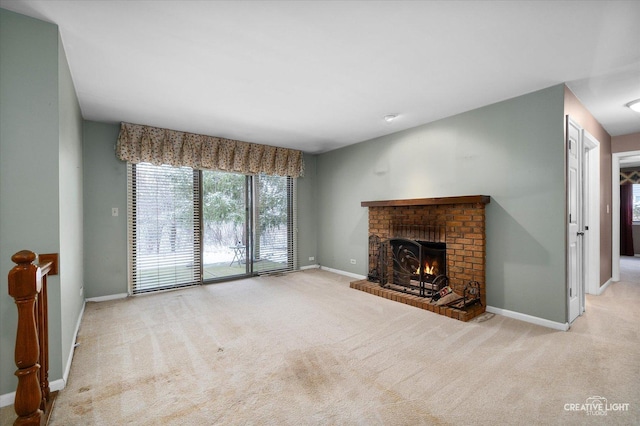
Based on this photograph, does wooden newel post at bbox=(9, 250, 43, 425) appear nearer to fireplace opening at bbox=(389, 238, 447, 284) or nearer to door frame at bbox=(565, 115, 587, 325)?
fireplace opening at bbox=(389, 238, 447, 284)

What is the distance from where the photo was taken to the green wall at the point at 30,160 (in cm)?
178

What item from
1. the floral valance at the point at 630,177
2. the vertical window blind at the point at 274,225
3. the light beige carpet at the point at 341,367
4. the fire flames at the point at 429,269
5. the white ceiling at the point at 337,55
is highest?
the white ceiling at the point at 337,55

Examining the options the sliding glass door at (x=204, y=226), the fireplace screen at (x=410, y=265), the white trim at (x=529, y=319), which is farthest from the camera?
the sliding glass door at (x=204, y=226)

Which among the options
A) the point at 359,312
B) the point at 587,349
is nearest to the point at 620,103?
the point at 587,349

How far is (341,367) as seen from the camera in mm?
2203

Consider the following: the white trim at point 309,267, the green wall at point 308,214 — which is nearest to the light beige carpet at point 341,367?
the white trim at point 309,267

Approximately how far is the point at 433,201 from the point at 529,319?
1.66m

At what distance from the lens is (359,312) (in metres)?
3.41

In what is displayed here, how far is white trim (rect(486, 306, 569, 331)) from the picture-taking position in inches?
112

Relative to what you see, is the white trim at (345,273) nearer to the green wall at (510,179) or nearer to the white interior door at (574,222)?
the green wall at (510,179)

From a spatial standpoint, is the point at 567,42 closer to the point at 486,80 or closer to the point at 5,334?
the point at 486,80

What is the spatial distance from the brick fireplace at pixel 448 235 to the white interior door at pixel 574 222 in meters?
0.77

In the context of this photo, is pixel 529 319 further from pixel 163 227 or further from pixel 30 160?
pixel 163 227

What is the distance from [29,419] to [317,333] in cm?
202
